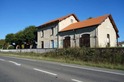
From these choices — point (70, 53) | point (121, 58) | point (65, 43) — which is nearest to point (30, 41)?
point (65, 43)

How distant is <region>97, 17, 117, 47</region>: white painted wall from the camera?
109 feet

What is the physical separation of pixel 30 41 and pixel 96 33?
23.8m

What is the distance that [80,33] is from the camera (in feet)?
116

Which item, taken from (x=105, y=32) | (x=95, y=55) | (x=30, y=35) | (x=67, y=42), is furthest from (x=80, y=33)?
(x=30, y=35)

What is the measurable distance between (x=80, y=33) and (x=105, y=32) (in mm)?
4175

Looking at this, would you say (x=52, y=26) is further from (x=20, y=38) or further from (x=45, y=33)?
(x=20, y=38)

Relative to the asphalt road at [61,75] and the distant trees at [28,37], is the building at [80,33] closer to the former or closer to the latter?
the distant trees at [28,37]

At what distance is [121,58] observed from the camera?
59.7ft

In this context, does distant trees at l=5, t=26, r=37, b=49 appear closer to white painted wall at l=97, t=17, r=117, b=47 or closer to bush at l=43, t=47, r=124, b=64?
white painted wall at l=97, t=17, r=117, b=47

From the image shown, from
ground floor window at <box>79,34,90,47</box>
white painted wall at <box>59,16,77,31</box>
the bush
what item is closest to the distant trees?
white painted wall at <box>59,16,77,31</box>

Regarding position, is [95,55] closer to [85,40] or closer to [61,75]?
[61,75]

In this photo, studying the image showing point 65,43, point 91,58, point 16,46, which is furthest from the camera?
point 16,46

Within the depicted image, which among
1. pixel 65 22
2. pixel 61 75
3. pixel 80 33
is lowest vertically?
pixel 61 75

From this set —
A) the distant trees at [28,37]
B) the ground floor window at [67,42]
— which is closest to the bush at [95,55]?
the ground floor window at [67,42]
